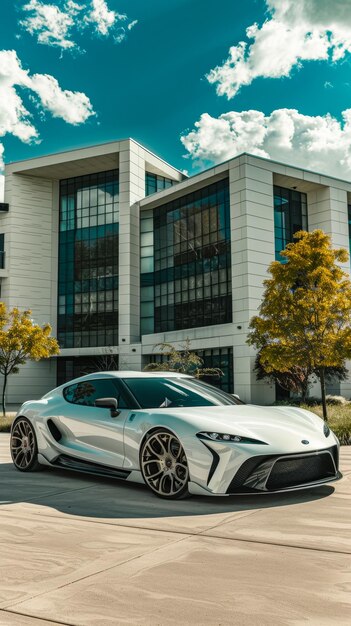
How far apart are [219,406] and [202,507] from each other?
1246 millimetres

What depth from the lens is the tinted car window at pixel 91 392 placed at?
6500 millimetres

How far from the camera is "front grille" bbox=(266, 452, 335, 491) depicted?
5121 millimetres

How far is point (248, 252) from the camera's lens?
3541cm

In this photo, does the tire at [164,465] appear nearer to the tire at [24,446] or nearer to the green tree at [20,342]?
the tire at [24,446]

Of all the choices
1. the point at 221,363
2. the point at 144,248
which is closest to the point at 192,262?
the point at 144,248

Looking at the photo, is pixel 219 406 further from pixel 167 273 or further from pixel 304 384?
pixel 167 273

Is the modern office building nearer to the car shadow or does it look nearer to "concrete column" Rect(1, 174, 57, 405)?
"concrete column" Rect(1, 174, 57, 405)

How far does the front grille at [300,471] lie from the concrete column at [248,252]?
2811 cm

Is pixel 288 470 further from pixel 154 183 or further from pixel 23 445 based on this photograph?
pixel 154 183

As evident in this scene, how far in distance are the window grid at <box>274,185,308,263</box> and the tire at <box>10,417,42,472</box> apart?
3165 centimetres

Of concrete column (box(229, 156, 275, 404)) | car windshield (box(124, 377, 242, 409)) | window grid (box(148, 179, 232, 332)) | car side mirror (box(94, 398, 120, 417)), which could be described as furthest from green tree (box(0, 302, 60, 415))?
car side mirror (box(94, 398, 120, 417))

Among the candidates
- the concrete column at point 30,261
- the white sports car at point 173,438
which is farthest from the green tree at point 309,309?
the concrete column at point 30,261

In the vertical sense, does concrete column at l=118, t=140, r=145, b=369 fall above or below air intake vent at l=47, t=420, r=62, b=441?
above

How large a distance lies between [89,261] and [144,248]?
5279 millimetres
